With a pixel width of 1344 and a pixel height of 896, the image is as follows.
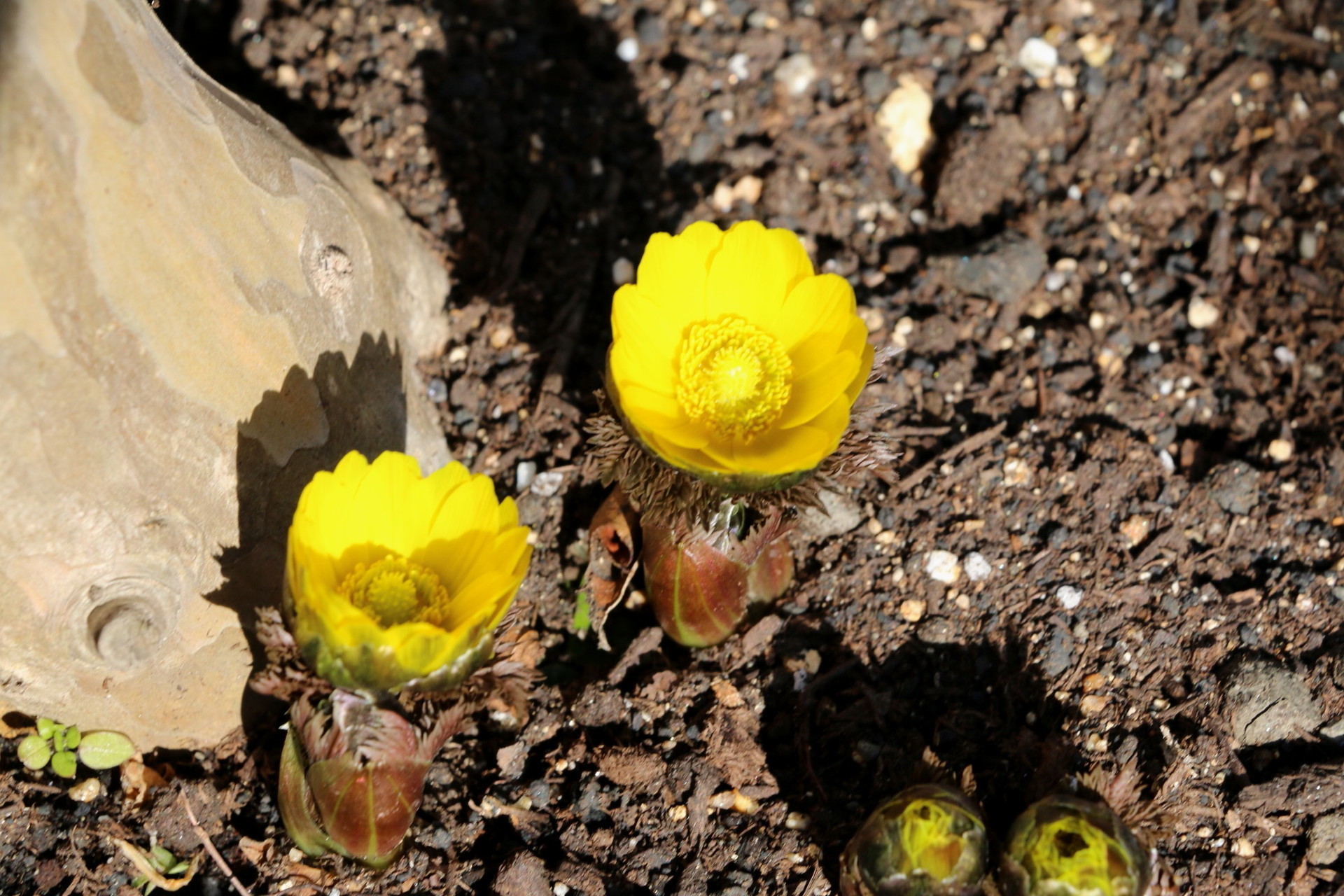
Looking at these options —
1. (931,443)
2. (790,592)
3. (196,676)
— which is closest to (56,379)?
(196,676)

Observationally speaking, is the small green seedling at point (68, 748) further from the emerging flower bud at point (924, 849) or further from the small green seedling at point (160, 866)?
the emerging flower bud at point (924, 849)

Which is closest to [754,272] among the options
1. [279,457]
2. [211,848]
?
[279,457]

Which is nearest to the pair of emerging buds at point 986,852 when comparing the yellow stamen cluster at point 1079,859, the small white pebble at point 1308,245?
the yellow stamen cluster at point 1079,859

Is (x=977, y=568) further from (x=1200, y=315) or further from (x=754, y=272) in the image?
Result: (x=1200, y=315)

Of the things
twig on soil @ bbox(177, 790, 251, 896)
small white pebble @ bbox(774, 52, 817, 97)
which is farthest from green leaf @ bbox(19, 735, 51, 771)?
small white pebble @ bbox(774, 52, 817, 97)

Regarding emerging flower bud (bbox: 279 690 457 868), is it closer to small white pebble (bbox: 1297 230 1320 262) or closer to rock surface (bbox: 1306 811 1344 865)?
rock surface (bbox: 1306 811 1344 865)

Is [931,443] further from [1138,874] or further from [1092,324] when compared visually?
[1138,874]
